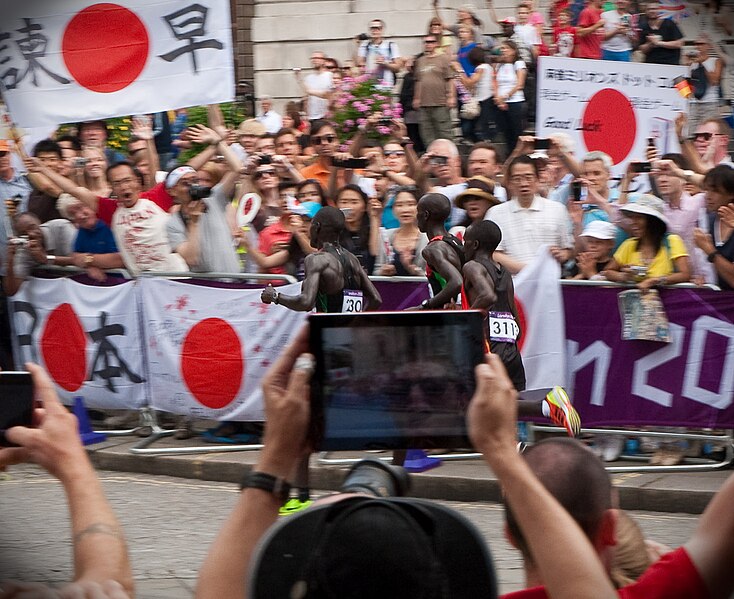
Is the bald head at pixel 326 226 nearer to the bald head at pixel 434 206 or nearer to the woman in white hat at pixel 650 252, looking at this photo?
the bald head at pixel 434 206

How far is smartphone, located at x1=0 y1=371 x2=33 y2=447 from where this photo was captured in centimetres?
237

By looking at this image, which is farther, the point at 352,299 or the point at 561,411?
the point at 352,299

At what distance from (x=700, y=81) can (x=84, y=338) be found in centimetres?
749

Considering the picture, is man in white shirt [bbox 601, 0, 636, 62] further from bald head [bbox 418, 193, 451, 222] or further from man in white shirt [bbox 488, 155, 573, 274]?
bald head [bbox 418, 193, 451, 222]

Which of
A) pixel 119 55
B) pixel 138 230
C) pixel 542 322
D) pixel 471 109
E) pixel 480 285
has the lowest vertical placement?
pixel 542 322

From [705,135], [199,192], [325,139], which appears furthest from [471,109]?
[199,192]

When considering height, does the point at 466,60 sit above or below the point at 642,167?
above

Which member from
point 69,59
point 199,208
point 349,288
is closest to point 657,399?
point 349,288

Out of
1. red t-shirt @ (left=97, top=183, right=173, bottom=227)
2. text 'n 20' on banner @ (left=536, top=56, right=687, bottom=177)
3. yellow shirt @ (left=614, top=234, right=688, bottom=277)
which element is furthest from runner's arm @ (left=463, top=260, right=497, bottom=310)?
red t-shirt @ (left=97, top=183, right=173, bottom=227)

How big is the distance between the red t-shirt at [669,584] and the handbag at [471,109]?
12432 mm

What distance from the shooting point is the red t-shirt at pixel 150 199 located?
10375 millimetres

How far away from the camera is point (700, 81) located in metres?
14.1

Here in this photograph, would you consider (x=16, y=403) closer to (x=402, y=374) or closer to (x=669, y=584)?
(x=402, y=374)

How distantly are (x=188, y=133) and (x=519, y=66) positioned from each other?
199 inches
